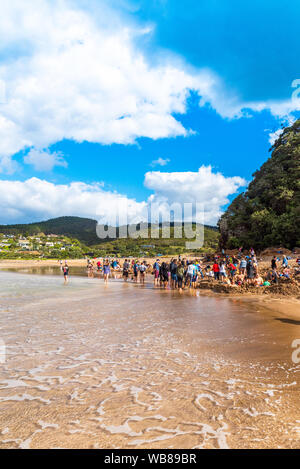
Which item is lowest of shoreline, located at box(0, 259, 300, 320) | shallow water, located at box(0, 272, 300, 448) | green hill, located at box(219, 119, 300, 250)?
shoreline, located at box(0, 259, 300, 320)

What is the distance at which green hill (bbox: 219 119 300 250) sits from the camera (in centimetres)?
2745

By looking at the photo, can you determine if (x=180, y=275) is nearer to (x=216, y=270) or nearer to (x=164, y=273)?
(x=164, y=273)

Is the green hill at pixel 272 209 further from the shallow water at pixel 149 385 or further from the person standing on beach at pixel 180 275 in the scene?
the shallow water at pixel 149 385

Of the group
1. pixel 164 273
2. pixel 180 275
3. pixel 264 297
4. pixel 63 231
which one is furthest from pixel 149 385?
pixel 63 231

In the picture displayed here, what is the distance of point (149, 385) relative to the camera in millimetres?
4285

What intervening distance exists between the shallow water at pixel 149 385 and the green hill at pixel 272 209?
2168 centimetres

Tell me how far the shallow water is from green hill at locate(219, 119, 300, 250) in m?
21.7

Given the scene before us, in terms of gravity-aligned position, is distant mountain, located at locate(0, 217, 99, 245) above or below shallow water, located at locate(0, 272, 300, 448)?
above

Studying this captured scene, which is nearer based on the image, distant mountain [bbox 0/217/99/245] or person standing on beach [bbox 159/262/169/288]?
person standing on beach [bbox 159/262/169/288]

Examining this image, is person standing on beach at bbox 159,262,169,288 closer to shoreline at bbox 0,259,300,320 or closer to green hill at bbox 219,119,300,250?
shoreline at bbox 0,259,300,320

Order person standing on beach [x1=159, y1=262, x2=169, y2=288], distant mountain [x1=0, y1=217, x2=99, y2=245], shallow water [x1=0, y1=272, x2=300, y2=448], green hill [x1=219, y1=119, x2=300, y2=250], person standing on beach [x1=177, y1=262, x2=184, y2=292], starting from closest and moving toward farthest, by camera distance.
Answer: shallow water [x1=0, y1=272, x2=300, y2=448] < person standing on beach [x1=177, y1=262, x2=184, y2=292] < person standing on beach [x1=159, y1=262, x2=169, y2=288] < green hill [x1=219, y1=119, x2=300, y2=250] < distant mountain [x1=0, y1=217, x2=99, y2=245]

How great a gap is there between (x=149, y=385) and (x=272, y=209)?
30.7 metres

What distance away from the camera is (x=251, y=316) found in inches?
372

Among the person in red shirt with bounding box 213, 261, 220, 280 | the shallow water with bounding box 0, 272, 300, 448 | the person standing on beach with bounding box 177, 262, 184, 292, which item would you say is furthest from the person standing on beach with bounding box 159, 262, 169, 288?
the shallow water with bounding box 0, 272, 300, 448
